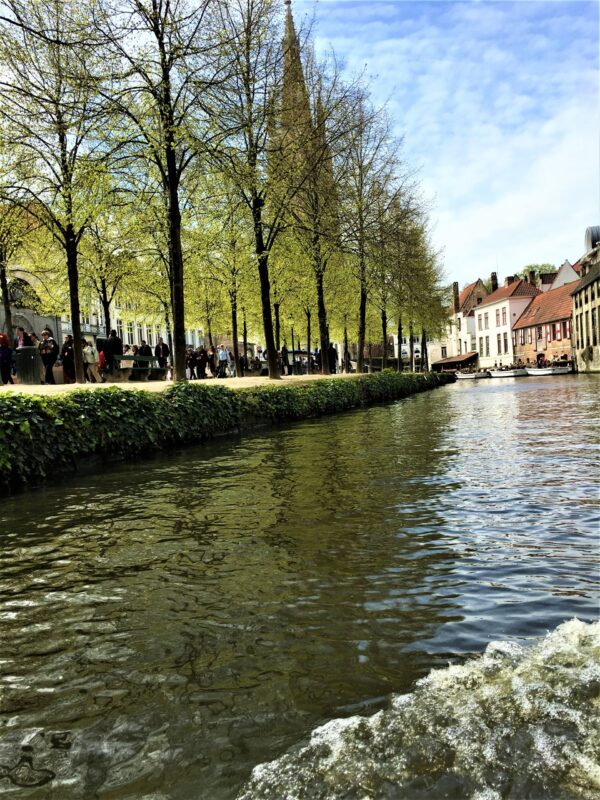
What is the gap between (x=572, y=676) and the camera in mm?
2836

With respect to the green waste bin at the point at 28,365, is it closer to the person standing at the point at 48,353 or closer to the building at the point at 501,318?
the person standing at the point at 48,353

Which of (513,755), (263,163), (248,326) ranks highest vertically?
(263,163)

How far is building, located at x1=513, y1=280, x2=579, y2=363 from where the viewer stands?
2630 inches

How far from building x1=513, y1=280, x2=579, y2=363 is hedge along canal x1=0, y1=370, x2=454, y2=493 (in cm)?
5375

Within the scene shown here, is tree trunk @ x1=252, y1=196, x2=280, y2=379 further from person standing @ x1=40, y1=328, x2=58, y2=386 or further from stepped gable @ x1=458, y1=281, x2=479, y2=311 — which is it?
stepped gable @ x1=458, y1=281, x2=479, y2=311

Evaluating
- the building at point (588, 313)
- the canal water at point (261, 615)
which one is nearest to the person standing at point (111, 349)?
the canal water at point (261, 615)

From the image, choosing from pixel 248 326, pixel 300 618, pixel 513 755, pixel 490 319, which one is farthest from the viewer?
pixel 490 319

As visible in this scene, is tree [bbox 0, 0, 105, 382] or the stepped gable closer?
tree [bbox 0, 0, 105, 382]

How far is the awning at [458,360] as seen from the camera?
Answer: 90662 mm

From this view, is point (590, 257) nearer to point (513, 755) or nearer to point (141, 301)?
point (141, 301)

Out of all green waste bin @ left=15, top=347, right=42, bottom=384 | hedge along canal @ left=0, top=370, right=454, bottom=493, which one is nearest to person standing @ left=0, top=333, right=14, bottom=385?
green waste bin @ left=15, top=347, right=42, bottom=384

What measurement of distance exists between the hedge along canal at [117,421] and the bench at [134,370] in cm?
670

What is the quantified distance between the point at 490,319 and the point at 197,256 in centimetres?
6761

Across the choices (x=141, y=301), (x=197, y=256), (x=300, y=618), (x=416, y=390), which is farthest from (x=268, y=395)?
(x=416, y=390)
